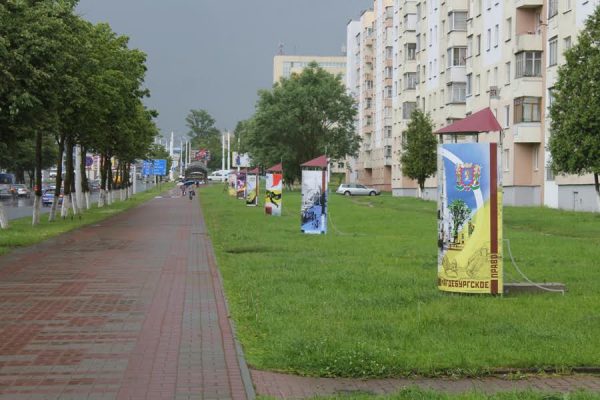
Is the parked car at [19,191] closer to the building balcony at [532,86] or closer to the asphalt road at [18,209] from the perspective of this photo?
the asphalt road at [18,209]

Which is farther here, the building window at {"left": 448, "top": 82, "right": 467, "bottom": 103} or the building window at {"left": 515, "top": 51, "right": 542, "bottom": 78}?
the building window at {"left": 448, "top": 82, "right": 467, "bottom": 103}

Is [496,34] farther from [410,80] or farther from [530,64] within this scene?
[410,80]

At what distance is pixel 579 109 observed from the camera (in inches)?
1242

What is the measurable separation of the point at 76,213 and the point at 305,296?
3199 cm

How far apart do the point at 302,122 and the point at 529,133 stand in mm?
42183

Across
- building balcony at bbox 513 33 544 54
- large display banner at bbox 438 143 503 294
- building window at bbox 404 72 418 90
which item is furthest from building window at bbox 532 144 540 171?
large display banner at bbox 438 143 503 294

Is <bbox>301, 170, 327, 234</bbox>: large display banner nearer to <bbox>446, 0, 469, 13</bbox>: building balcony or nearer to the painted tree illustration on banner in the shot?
the painted tree illustration on banner

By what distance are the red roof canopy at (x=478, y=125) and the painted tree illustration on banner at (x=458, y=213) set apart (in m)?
1.00

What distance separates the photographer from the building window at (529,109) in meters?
48.0

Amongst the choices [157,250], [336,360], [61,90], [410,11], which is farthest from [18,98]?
[410,11]

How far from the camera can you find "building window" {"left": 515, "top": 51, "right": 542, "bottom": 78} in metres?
48.3

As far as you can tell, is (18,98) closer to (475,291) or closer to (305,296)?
(305,296)

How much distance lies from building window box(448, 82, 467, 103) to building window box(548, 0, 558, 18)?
17640mm

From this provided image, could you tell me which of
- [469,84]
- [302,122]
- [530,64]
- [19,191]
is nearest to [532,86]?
[530,64]
